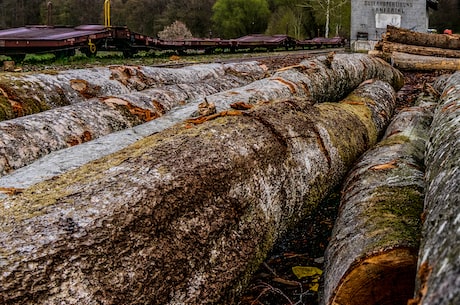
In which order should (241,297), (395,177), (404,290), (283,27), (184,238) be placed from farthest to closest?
(283,27) → (395,177) → (241,297) → (184,238) → (404,290)

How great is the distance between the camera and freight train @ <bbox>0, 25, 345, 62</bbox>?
11.7m

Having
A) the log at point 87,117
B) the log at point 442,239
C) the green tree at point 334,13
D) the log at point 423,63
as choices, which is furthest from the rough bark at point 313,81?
the green tree at point 334,13

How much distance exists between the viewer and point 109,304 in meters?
1.69

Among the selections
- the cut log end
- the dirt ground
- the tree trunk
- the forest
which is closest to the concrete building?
the tree trunk

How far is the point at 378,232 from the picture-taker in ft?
7.16

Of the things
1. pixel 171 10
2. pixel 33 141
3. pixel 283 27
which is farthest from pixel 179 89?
pixel 171 10

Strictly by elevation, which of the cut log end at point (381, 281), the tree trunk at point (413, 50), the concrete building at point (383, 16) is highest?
the concrete building at point (383, 16)

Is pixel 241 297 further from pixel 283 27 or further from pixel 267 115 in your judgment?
pixel 283 27

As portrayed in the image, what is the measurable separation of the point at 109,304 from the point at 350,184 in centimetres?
219

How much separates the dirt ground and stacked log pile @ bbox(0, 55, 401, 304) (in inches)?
9.5

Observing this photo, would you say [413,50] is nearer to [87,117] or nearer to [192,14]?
[87,117]

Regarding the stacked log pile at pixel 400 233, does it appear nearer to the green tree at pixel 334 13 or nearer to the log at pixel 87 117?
the log at pixel 87 117

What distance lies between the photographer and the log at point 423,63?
453 inches

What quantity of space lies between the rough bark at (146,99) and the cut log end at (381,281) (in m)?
2.38
